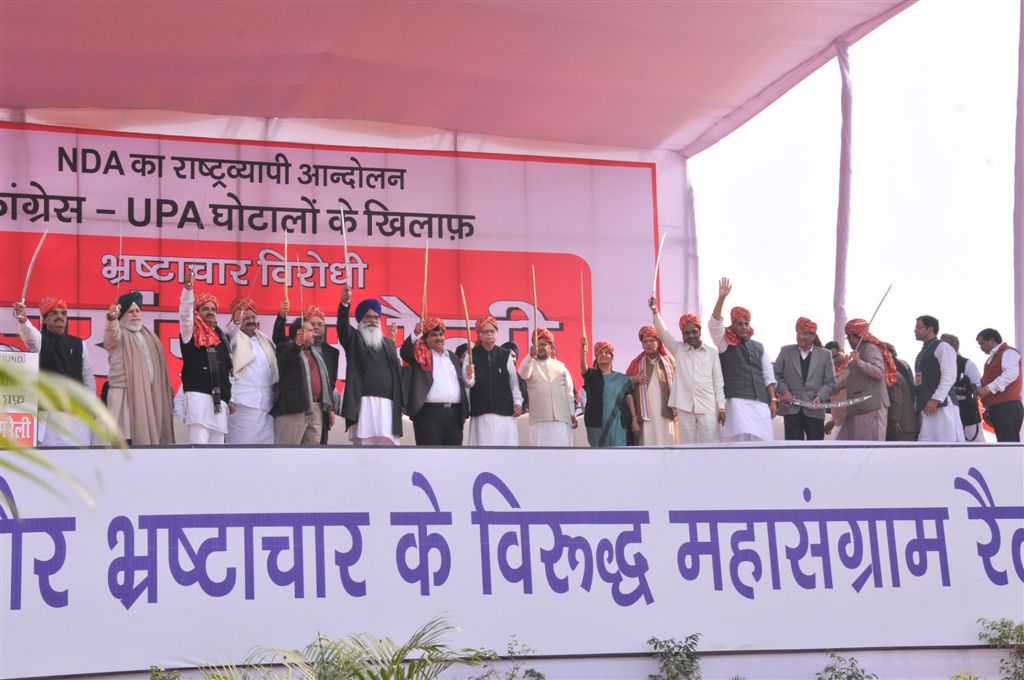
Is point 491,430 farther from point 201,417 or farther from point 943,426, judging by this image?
point 943,426

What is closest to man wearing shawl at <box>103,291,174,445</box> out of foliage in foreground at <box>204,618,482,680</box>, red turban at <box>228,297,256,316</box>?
red turban at <box>228,297,256,316</box>

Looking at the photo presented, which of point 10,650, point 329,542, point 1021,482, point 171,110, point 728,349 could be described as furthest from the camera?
point 171,110

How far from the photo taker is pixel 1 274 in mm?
8805

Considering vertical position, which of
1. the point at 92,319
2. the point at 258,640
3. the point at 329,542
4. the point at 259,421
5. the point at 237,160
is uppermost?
the point at 237,160

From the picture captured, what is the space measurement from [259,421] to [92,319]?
3.41m

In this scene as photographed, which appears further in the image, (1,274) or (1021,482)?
(1,274)

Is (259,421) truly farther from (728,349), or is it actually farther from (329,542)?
(728,349)

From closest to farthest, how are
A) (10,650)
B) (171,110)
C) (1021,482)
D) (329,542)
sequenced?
(10,650), (329,542), (1021,482), (171,110)

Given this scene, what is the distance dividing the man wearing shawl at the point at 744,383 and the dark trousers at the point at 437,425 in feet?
4.22

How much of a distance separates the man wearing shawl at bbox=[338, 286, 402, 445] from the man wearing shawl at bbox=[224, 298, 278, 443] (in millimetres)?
350

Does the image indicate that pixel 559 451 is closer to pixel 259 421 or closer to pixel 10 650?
pixel 259 421

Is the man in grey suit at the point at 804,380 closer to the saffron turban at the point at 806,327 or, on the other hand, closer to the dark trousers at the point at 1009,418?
the saffron turban at the point at 806,327

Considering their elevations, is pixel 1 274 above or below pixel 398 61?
below

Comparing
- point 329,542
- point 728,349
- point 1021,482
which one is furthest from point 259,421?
point 1021,482
